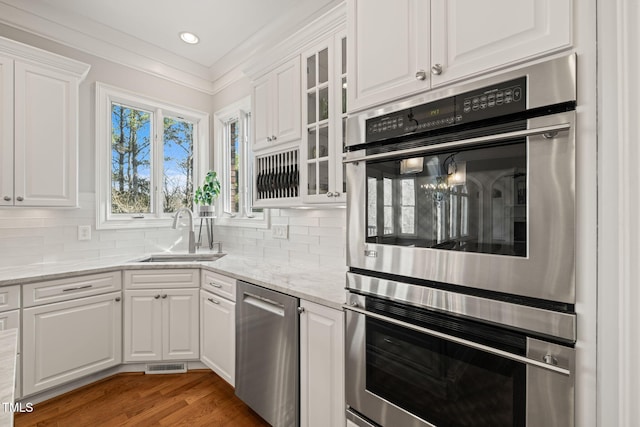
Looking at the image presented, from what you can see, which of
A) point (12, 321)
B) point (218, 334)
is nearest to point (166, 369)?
point (218, 334)

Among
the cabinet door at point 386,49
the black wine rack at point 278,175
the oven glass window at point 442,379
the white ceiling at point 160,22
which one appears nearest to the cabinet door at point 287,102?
the black wine rack at point 278,175

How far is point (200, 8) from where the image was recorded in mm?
2457

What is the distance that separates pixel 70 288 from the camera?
224cm

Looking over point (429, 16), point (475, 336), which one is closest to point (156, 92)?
point (429, 16)

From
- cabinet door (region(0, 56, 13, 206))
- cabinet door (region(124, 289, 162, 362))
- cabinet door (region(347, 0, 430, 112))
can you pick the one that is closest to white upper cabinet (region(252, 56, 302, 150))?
cabinet door (region(347, 0, 430, 112))

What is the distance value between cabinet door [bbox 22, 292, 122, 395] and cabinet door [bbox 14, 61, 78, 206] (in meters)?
0.79

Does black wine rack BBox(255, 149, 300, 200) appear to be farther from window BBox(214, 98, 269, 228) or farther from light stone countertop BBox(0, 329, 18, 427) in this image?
light stone countertop BBox(0, 329, 18, 427)

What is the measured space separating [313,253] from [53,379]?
200 cm

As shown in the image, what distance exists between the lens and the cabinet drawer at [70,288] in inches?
82.0

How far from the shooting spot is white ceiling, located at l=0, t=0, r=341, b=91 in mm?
2406

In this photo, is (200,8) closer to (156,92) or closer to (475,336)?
(156,92)

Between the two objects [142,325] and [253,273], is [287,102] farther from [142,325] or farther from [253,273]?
[142,325]

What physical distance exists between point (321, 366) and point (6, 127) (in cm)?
262

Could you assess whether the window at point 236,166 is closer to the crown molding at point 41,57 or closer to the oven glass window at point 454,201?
the crown molding at point 41,57
